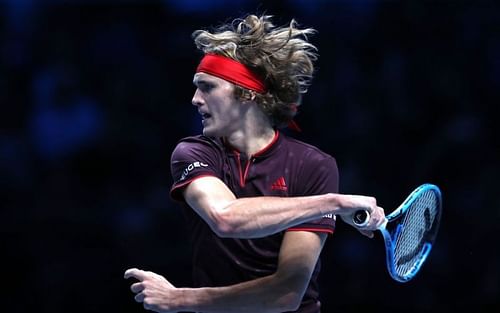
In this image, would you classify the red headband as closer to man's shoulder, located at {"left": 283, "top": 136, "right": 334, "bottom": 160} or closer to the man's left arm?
man's shoulder, located at {"left": 283, "top": 136, "right": 334, "bottom": 160}

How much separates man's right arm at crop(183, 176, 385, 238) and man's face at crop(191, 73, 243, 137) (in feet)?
1.69

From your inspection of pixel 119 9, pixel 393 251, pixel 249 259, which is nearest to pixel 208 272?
pixel 249 259

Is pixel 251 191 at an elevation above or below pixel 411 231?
above

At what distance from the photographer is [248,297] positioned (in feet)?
12.9

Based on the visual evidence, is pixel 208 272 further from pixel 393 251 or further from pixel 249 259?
pixel 393 251

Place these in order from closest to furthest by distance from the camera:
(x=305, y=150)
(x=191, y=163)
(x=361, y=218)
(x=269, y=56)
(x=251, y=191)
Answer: (x=361, y=218) < (x=191, y=163) < (x=251, y=191) < (x=305, y=150) < (x=269, y=56)

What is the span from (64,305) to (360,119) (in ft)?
8.96

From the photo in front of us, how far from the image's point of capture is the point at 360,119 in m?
7.54

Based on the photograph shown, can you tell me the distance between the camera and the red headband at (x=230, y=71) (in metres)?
4.23

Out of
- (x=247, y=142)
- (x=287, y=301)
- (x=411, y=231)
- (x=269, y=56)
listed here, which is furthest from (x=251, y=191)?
(x=411, y=231)

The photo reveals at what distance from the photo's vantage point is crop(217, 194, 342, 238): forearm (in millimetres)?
3701

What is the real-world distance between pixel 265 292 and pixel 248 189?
1.51 feet

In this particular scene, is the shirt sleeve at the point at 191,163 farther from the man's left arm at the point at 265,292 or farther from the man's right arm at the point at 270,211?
the man's left arm at the point at 265,292

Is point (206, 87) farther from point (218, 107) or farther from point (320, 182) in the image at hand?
point (320, 182)
